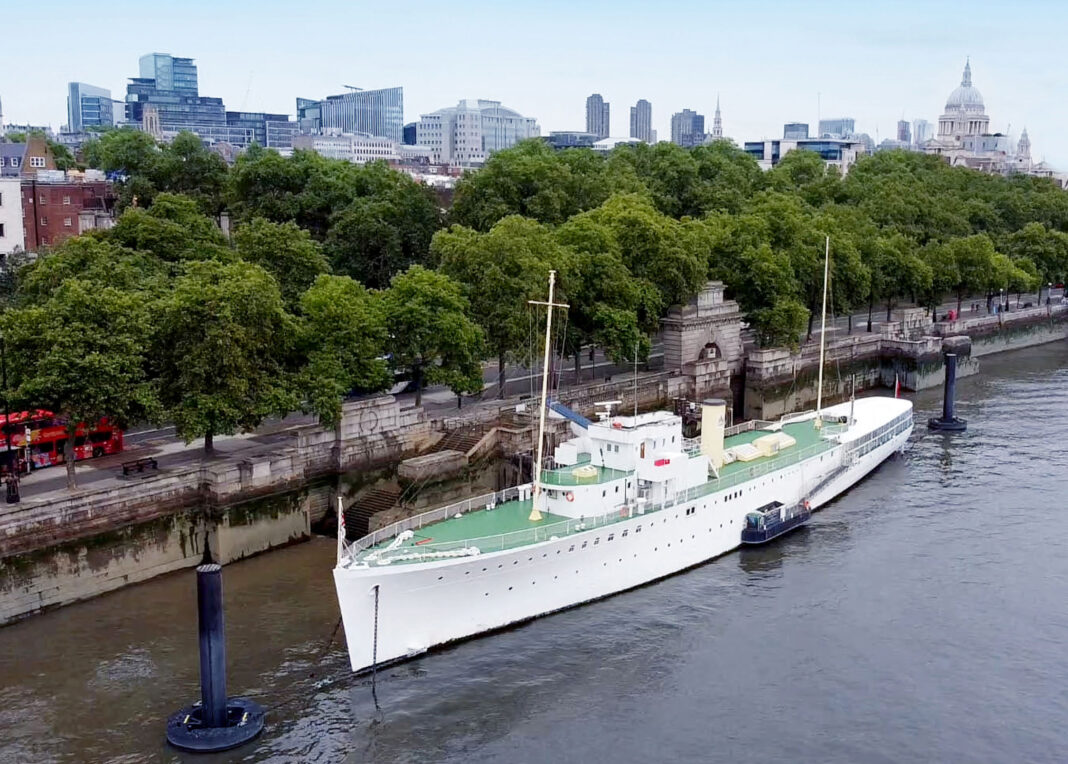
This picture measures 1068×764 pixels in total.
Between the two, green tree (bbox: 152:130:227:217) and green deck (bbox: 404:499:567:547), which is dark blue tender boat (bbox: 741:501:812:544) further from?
green tree (bbox: 152:130:227:217)

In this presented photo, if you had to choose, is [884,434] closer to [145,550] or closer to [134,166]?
[145,550]

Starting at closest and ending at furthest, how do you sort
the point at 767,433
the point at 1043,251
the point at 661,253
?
the point at 767,433
the point at 661,253
the point at 1043,251

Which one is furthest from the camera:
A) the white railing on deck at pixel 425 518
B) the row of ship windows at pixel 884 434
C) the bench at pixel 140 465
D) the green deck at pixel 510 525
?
the row of ship windows at pixel 884 434

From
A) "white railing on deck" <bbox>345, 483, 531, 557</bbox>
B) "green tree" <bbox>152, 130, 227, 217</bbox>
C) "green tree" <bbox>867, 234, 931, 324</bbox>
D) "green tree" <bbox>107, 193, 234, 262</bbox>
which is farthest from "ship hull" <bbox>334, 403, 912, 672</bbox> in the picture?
"green tree" <bbox>152, 130, 227, 217</bbox>

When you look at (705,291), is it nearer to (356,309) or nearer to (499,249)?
(499,249)

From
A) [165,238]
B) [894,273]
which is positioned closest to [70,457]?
[165,238]

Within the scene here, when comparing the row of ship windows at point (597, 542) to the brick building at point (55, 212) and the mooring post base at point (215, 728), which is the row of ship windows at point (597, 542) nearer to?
the mooring post base at point (215, 728)

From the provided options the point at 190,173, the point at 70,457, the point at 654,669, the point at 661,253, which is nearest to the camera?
the point at 654,669

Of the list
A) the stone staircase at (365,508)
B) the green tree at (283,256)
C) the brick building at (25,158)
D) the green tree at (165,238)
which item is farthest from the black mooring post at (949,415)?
the brick building at (25,158)
